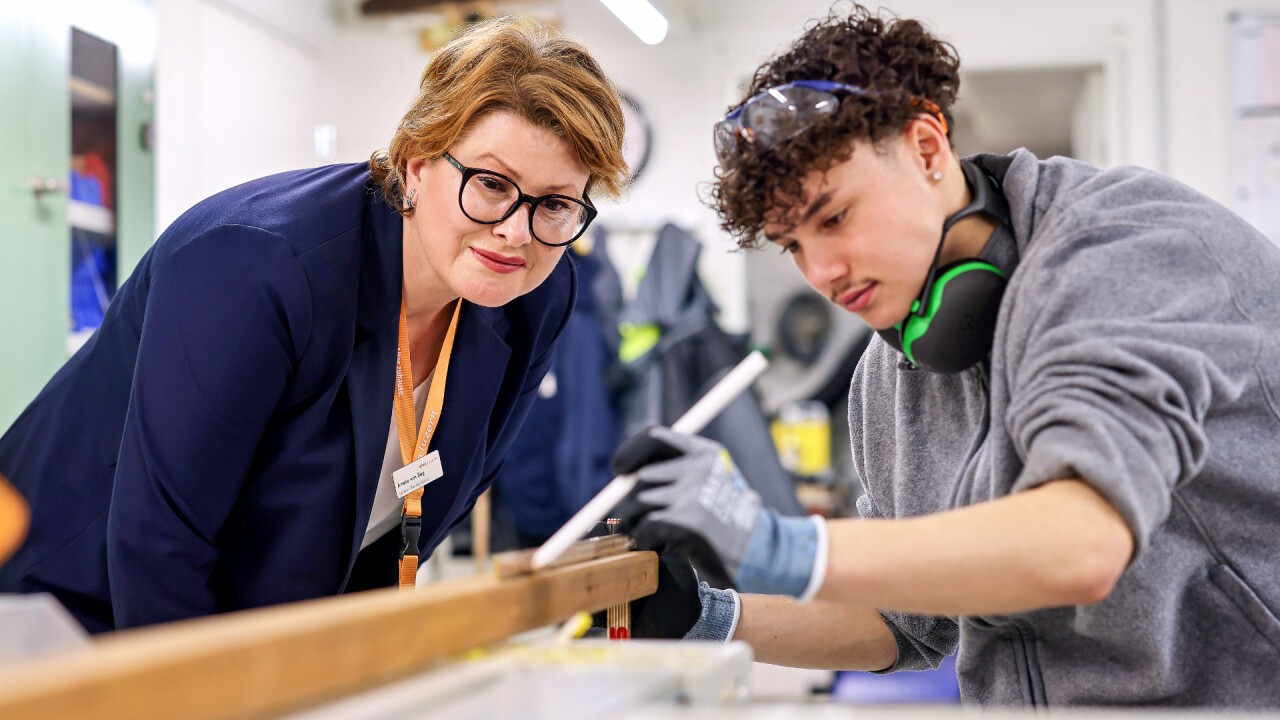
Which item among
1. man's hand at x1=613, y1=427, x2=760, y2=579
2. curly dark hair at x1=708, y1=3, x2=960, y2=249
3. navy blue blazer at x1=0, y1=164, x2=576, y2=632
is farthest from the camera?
navy blue blazer at x1=0, y1=164, x2=576, y2=632

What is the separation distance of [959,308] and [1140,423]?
24 cm

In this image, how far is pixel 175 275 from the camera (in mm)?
1345

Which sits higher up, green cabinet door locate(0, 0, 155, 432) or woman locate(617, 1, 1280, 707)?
green cabinet door locate(0, 0, 155, 432)

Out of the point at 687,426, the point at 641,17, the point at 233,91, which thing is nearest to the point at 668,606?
the point at 687,426

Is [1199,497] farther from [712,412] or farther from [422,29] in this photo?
[422,29]

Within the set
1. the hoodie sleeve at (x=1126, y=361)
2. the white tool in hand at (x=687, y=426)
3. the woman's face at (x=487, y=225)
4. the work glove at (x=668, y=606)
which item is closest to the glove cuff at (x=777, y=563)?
the white tool in hand at (x=687, y=426)

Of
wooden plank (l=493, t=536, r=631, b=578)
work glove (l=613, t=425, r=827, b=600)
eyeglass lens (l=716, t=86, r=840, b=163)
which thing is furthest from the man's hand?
eyeglass lens (l=716, t=86, r=840, b=163)

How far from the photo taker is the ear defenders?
111 cm

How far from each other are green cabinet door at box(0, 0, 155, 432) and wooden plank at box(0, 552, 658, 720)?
2341 mm

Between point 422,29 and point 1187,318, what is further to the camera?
point 422,29

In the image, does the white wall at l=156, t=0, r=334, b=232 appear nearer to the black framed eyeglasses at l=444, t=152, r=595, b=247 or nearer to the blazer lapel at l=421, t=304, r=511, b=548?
the blazer lapel at l=421, t=304, r=511, b=548

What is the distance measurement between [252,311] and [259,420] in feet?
0.43

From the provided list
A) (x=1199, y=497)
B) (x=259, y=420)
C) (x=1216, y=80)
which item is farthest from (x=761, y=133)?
(x=1216, y=80)

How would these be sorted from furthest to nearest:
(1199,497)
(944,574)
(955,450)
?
1. (955,450)
2. (1199,497)
3. (944,574)
